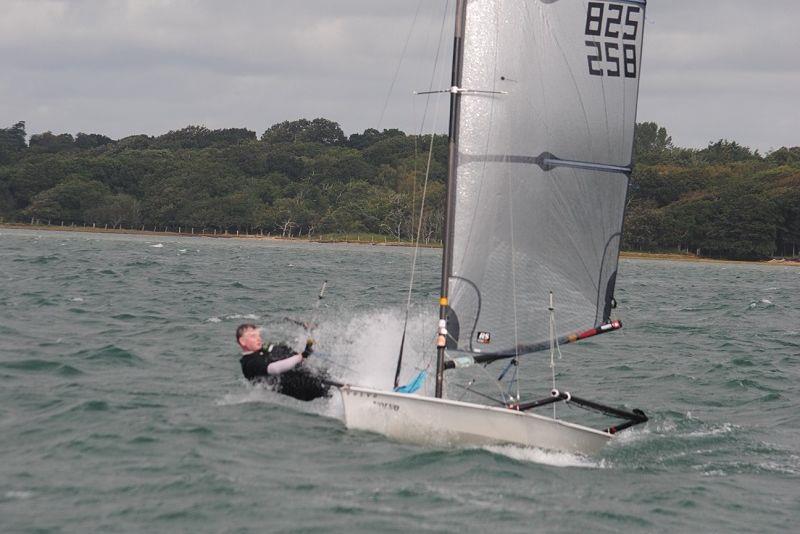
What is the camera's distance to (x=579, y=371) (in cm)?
1761

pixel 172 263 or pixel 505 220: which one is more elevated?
pixel 505 220

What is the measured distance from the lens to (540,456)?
10828 mm

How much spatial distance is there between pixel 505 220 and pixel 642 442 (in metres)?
3.00

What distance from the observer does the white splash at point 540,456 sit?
1077cm

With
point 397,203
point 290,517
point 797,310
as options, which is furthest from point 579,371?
point 397,203

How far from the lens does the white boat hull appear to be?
1071 centimetres

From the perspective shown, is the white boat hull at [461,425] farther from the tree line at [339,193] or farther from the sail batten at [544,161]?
the tree line at [339,193]

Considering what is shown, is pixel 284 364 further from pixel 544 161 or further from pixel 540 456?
pixel 544 161

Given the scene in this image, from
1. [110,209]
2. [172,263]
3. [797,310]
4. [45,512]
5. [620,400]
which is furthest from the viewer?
[110,209]

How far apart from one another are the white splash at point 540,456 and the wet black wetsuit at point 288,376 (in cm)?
221

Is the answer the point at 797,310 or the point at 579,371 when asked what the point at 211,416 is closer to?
the point at 579,371

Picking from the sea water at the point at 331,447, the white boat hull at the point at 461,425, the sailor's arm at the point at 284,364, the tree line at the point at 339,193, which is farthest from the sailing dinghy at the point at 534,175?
the tree line at the point at 339,193

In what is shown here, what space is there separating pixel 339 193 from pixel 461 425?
109768mm

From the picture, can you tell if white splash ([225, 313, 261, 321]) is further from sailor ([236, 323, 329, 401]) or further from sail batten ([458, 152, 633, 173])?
sail batten ([458, 152, 633, 173])
